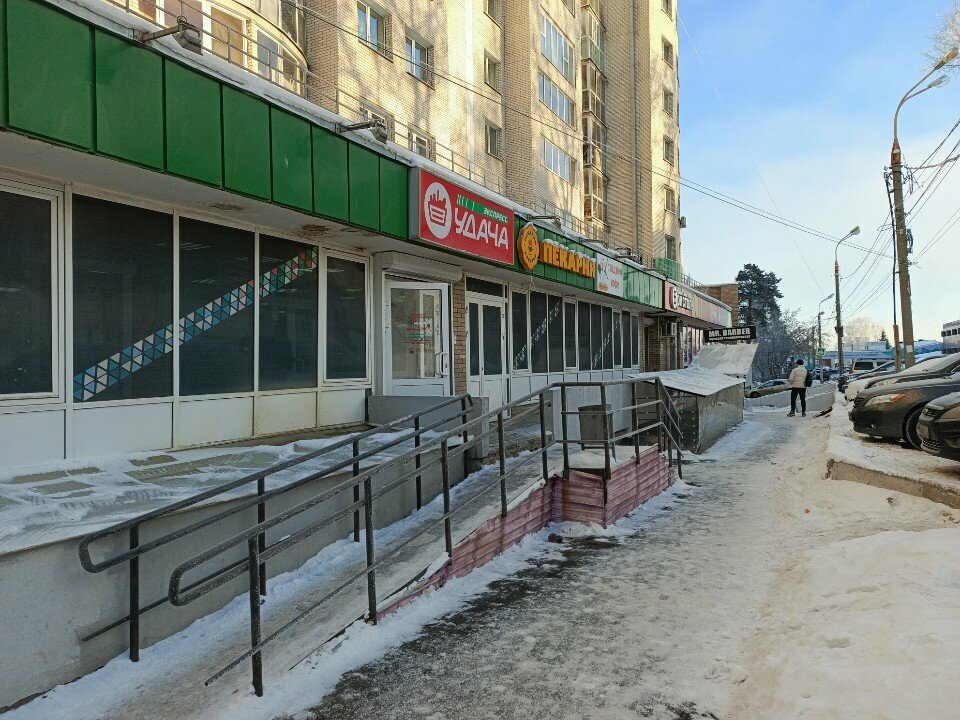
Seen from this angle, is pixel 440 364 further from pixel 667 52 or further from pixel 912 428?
pixel 667 52

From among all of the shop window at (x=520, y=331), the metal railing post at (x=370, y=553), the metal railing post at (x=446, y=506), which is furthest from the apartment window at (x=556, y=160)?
the metal railing post at (x=370, y=553)

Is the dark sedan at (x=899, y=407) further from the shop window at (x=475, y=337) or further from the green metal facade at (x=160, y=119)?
the green metal facade at (x=160, y=119)

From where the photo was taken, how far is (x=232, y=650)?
3.62 m

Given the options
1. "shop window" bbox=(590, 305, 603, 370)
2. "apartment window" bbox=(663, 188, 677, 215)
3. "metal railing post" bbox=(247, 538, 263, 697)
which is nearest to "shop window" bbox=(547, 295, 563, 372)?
"shop window" bbox=(590, 305, 603, 370)

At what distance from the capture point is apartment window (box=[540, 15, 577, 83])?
65.0 ft

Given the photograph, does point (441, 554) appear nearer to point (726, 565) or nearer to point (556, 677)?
point (556, 677)

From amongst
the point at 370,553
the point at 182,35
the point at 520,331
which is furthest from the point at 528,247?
the point at 370,553

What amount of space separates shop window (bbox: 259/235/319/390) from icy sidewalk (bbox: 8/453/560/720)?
2.92 metres

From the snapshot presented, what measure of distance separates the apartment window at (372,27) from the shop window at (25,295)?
8.90 meters

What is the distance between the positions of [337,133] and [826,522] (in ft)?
21.2

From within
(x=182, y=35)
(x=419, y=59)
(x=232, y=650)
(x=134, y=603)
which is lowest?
(x=232, y=650)

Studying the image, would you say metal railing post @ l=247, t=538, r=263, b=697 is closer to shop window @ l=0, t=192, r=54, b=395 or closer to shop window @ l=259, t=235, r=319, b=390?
shop window @ l=0, t=192, r=54, b=395

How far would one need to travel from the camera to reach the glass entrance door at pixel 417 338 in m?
9.04

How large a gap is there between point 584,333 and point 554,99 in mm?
8903
